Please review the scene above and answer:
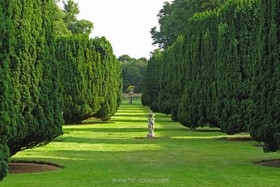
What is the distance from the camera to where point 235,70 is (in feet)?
70.8

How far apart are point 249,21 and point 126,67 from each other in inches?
3575

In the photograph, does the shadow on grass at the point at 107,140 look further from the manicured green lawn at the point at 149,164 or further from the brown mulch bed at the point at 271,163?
the brown mulch bed at the point at 271,163

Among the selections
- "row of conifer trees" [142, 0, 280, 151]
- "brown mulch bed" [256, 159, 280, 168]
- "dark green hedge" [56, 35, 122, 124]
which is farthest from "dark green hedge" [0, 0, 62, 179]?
"dark green hedge" [56, 35, 122, 124]

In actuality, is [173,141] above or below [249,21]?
below

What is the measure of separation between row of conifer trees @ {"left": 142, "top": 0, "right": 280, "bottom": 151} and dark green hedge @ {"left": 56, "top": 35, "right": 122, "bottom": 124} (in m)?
5.84

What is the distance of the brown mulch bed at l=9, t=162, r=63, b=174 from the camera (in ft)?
43.4

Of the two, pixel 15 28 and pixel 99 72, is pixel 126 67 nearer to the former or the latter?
pixel 99 72

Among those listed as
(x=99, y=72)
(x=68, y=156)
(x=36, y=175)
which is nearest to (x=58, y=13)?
(x=99, y=72)

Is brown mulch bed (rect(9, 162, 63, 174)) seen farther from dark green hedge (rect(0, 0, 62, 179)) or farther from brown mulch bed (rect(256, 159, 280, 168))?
brown mulch bed (rect(256, 159, 280, 168))

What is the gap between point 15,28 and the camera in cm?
Result: 1321

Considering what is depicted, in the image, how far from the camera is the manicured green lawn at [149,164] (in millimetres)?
11344

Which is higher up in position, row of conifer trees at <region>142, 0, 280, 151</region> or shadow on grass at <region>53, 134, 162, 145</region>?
row of conifer trees at <region>142, 0, 280, 151</region>

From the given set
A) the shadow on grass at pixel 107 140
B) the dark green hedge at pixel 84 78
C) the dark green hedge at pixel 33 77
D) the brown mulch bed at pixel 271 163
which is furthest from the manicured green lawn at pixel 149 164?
the dark green hedge at pixel 84 78

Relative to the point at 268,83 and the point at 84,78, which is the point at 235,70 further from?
the point at 84,78
